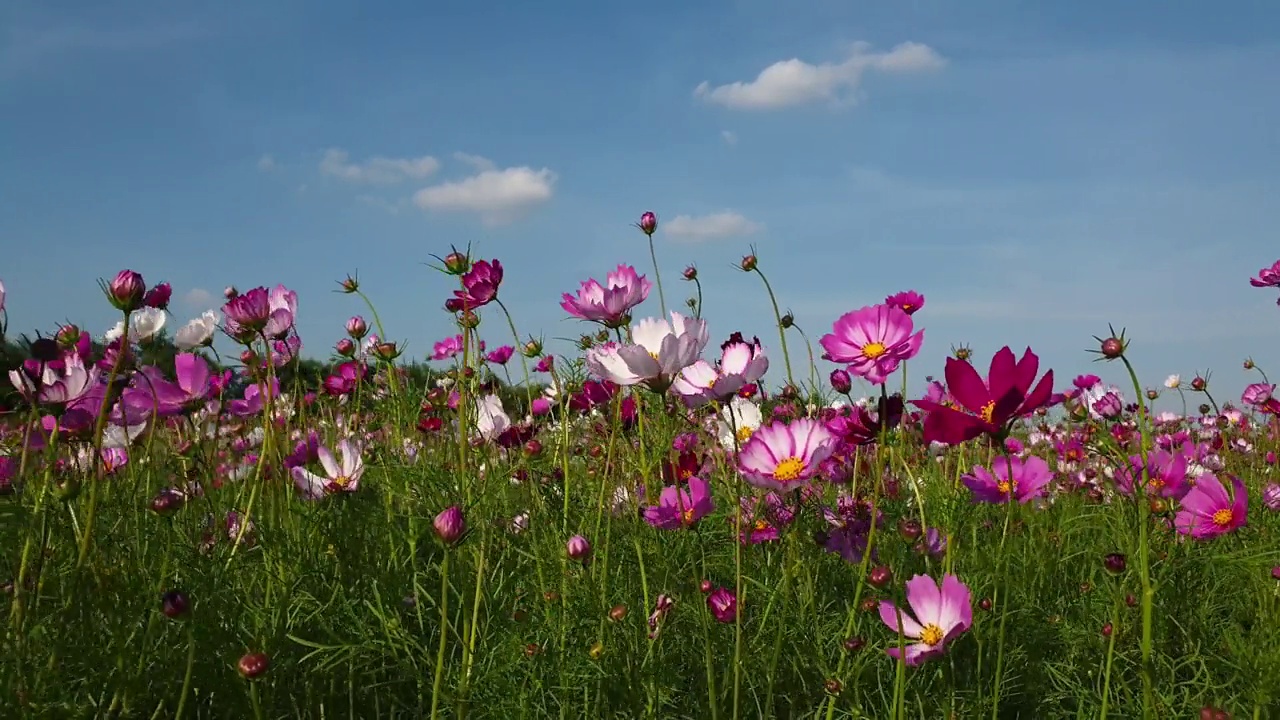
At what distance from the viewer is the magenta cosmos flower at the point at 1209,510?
1689 mm

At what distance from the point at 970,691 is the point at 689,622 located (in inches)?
17.7

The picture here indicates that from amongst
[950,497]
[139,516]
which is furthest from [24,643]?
[950,497]

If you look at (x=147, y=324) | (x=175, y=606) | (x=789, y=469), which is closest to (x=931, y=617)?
(x=789, y=469)

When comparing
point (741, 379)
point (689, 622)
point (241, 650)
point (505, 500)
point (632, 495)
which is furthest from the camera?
point (505, 500)

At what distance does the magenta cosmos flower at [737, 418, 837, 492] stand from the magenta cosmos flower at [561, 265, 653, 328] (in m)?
0.33

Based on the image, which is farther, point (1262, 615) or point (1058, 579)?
point (1058, 579)

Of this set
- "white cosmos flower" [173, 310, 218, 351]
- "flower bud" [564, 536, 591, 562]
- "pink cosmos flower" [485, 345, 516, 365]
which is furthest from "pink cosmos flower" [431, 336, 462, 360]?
"flower bud" [564, 536, 591, 562]

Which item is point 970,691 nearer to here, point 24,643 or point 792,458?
point 792,458

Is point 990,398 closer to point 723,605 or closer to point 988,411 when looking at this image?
point 988,411

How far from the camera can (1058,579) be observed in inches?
84.6

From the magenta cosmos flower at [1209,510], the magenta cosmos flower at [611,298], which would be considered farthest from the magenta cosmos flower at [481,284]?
the magenta cosmos flower at [1209,510]

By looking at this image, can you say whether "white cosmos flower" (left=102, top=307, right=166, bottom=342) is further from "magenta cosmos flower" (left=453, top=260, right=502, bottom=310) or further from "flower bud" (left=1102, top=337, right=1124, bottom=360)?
→ "flower bud" (left=1102, top=337, right=1124, bottom=360)

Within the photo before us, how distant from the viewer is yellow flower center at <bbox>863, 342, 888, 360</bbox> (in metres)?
1.28

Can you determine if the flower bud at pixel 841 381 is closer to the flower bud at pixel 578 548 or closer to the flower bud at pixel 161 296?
the flower bud at pixel 578 548
